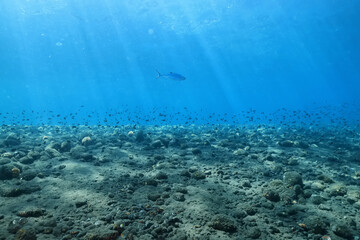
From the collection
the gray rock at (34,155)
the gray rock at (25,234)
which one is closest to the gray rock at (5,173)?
the gray rock at (34,155)

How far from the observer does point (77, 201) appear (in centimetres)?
551

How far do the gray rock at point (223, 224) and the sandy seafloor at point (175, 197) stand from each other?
21 mm

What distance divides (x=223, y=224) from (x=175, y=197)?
1.73 meters

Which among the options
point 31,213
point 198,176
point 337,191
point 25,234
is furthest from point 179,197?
point 337,191

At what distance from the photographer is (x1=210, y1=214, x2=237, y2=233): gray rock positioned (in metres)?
4.45

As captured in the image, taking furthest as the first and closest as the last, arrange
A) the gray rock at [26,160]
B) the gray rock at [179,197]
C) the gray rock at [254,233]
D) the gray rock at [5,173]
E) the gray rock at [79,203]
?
1. the gray rock at [26,160]
2. the gray rock at [5,173]
3. the gray rock at [179,197]
4. the gray rock at [79,203]
5. the gray rock at [254,233]

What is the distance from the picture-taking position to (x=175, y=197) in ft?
19.2

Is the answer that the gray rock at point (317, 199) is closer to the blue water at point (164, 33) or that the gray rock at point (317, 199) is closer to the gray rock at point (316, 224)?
the gray rock at point (316, 224)

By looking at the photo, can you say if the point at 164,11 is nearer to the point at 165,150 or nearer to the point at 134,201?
the point at 165,150

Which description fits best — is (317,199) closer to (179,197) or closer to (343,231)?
(343,231)

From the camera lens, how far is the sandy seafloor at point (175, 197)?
4.47 m

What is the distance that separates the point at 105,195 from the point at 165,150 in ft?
19.4

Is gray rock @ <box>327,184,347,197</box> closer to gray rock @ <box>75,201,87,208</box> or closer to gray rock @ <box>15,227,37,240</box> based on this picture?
gray rock @ <box>75,201,87,208</box>

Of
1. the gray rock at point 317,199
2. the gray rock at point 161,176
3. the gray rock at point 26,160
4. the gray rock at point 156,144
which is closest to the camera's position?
the gray rock at point 317,199
